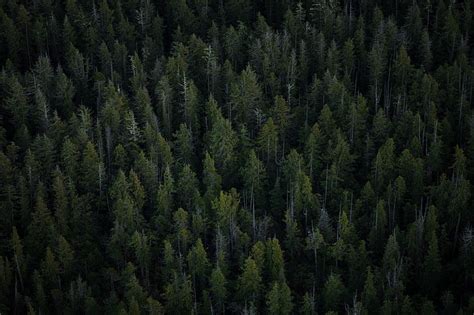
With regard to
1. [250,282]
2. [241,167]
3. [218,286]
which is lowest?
[218,286]

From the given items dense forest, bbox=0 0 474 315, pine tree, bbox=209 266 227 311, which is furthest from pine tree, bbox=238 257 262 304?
pine tree, bbox=209 266 227 311

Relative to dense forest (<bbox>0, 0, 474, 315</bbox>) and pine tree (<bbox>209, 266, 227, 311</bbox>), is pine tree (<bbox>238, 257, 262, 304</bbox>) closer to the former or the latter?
dense forest (<bbox>0, 0, 474, 315</bbox>)

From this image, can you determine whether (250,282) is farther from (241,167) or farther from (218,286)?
(241,167)

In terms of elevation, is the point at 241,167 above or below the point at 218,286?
above

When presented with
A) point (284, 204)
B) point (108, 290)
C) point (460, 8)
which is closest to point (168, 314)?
point (108, 290)

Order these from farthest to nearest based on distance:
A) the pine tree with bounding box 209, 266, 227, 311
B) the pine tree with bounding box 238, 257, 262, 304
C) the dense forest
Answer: the dense forest
the pine tree with bounding box 209, 266, 227, 311
the pine tree with bounding box 238, 257, 262, 304

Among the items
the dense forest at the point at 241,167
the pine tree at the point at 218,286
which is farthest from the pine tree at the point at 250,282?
the pine tree at the point at 218,286

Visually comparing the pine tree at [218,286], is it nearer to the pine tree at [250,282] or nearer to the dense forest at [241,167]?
the dense forest at [241,167]

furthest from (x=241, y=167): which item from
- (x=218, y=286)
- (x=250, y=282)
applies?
(x=218, y=286)
